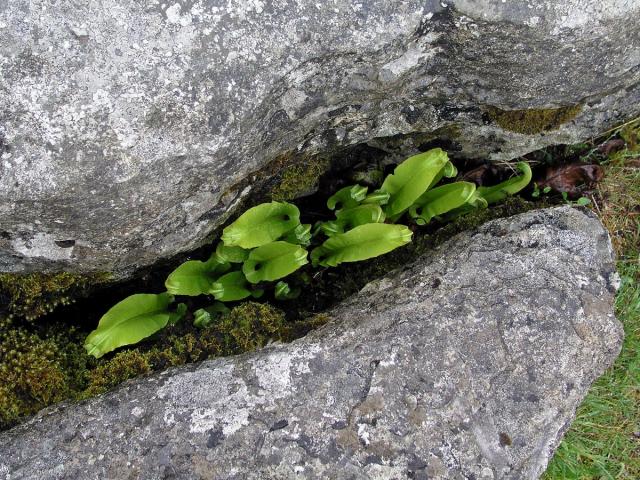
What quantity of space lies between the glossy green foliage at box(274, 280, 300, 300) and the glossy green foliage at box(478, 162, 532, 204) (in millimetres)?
1162

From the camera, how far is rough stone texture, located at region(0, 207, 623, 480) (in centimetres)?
243

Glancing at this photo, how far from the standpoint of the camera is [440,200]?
10.7 feet

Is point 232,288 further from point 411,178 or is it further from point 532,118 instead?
point 532,118

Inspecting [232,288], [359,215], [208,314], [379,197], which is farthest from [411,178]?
[208,314]

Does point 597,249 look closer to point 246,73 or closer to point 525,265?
point 525,265

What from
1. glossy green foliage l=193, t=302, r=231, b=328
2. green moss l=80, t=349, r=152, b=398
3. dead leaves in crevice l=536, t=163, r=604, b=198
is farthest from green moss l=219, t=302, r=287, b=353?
dead leaves in crevice l=536, t=163, r=604, b=198

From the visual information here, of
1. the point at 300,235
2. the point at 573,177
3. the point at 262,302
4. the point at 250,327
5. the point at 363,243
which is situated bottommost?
the point at 573,177

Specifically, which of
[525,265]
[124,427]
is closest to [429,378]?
[525,265]

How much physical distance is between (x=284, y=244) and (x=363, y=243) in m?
0.38

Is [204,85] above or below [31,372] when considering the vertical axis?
above

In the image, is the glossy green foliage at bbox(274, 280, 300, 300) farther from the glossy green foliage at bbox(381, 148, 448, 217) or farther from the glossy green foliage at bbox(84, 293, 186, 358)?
the glossy green foliage at bbox(381, 148, 448, 217)

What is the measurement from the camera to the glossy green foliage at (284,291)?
3293 mm

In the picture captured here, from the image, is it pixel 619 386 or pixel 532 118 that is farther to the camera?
pixel 619 386

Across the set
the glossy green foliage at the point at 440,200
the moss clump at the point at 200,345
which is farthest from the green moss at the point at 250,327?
the glossy green foliage at the point at 440,200
